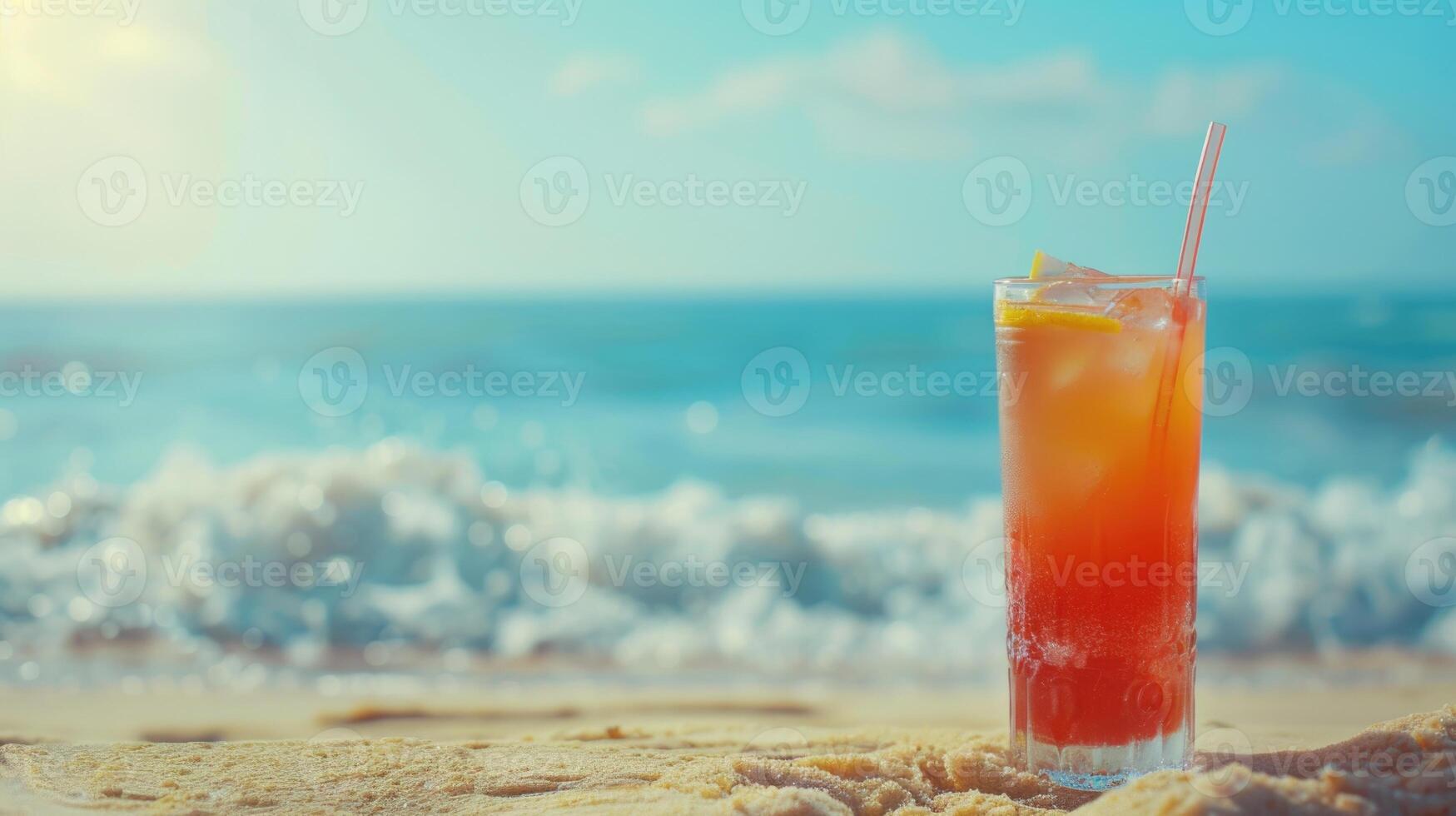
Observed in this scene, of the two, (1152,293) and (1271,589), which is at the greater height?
(1152,293)

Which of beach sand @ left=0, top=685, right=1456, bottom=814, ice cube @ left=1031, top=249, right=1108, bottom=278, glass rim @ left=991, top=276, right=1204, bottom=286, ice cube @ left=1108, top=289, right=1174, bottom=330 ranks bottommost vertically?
beach sand @ left=0, top=685, right=1456, bottom=814

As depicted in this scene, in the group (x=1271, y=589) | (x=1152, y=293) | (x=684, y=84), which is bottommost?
(x=1271, y=589)

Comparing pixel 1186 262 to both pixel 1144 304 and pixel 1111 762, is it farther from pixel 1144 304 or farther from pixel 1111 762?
pixel 1111 762

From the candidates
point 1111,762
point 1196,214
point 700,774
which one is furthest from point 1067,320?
point 700,774

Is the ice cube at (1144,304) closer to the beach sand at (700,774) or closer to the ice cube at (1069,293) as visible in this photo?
the ice cube at (1069,293)

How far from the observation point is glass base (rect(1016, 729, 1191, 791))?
2061mm

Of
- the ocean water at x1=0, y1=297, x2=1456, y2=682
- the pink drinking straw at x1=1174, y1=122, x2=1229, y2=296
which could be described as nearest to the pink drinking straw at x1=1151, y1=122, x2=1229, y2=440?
the pink drinking straw at x1=1174, y1=122, x2=1229, y2=296

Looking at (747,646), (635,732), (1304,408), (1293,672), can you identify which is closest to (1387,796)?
(635,732)

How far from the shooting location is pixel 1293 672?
15.5 ft

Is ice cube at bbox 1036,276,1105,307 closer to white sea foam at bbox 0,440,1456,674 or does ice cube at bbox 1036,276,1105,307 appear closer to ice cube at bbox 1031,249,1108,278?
ice cube at bbox 1031,249,1108,278

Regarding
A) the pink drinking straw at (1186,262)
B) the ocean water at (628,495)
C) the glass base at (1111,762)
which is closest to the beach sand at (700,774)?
the glass base at (1111,762)

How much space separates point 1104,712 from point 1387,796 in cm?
47

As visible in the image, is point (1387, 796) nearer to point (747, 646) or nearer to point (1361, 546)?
point (747, 646)

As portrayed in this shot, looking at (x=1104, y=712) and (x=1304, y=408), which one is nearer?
(x=1104, y=712)
